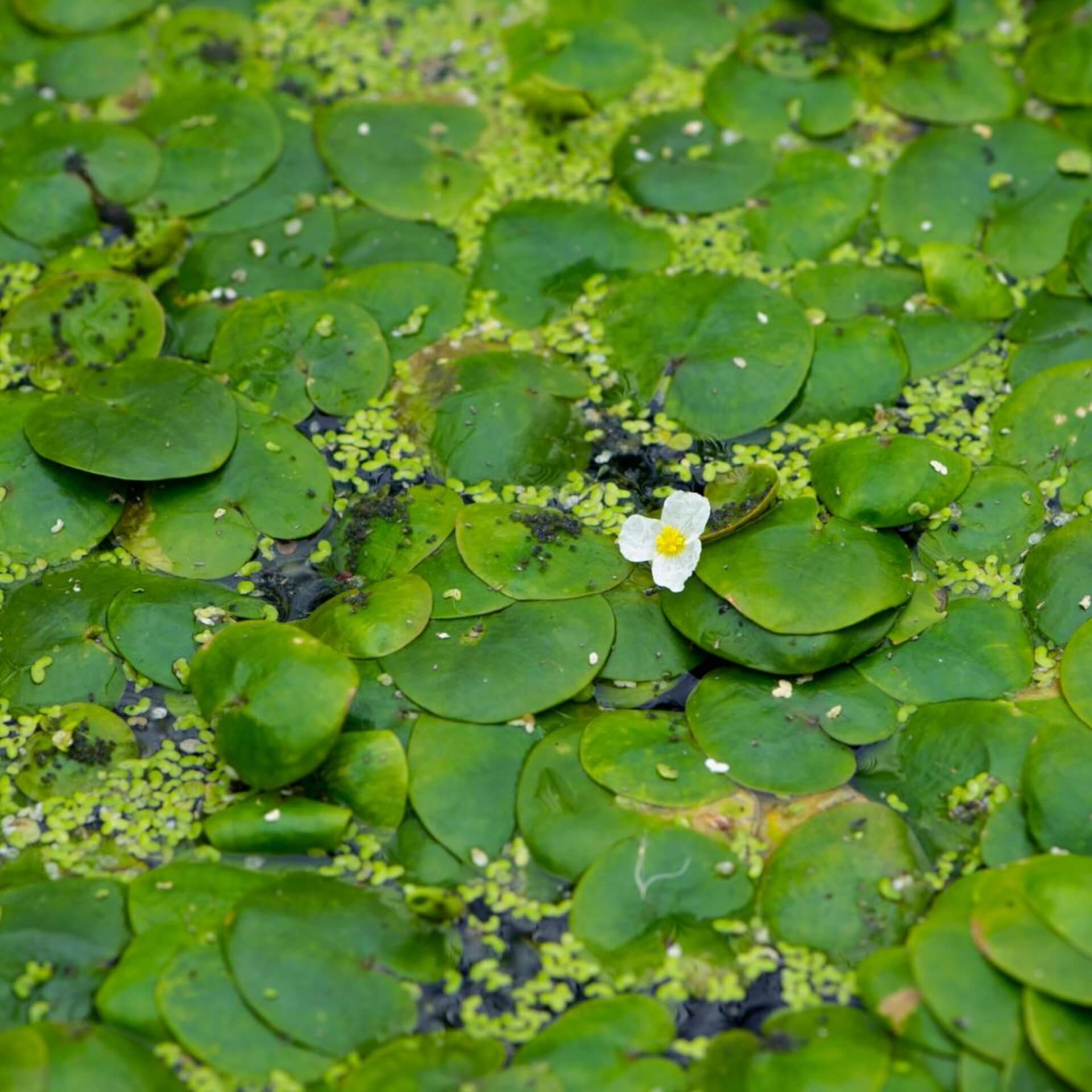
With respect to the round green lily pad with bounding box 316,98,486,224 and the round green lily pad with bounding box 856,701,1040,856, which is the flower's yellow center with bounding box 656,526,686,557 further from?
the round green lily pad with bounding box 316,98,486,224

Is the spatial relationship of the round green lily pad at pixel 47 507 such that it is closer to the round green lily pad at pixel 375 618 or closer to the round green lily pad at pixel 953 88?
the round green lily pad at pixel 375 618

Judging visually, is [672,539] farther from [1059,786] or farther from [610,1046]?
[610,1046]

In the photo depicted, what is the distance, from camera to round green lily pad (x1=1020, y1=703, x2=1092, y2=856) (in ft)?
10.5

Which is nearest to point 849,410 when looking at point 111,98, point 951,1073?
point 951,1073

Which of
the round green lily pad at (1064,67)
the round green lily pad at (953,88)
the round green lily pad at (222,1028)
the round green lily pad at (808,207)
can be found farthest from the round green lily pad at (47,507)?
the round green lily pad at (1064,67)

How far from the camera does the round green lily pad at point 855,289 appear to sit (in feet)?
14.2

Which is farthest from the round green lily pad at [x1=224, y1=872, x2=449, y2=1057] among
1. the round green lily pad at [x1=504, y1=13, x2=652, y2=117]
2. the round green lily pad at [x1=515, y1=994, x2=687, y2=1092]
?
the round green lily pad at [x1=504, y1=13, x2=652, y2=117]

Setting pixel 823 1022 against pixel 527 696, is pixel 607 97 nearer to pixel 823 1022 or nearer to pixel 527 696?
pixel 527 696

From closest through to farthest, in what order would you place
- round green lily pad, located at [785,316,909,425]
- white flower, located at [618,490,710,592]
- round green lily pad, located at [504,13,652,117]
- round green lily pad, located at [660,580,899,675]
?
round green lily pad, located at [660,580,899,675], white flower, located at [618,490,710,592], round green lily pad, located at [785,316,909,425], round green lily pad, located at [504,13,652,117]

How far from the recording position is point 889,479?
12.1ft

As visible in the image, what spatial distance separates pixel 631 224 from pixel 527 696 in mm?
1906

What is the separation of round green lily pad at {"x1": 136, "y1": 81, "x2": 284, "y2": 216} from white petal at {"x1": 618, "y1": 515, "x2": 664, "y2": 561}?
6.82 feet

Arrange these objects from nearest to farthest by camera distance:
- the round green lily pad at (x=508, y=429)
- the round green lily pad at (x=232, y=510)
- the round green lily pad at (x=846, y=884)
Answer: the round green lily pad at (x=846, y=884)
the round green lily pad at (x=232, y=510)
the round green lily pad at (x=508, y=429)

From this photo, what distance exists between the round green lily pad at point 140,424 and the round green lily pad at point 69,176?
86 centimetres
